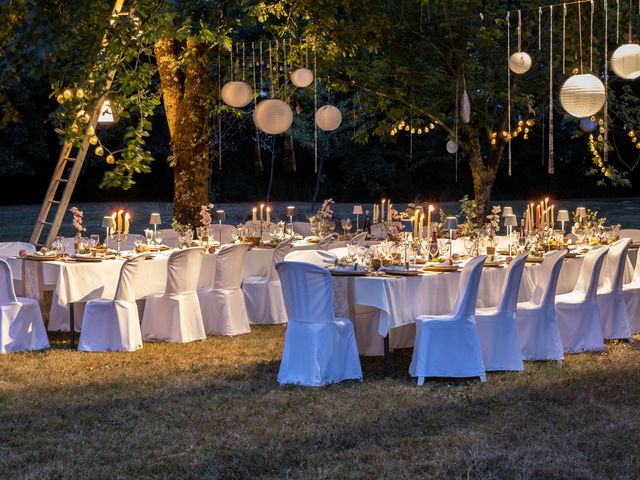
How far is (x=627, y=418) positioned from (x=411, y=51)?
34.5 ft

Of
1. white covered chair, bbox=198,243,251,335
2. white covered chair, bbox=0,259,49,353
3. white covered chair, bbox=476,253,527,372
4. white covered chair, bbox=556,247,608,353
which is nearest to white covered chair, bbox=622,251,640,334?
white covered chair, bbox=556,247,608,353

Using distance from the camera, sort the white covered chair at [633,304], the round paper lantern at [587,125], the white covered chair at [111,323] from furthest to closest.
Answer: the round paper lantern at [587,125] → the white covered chair at [633,304] → the white covered chair at [111,323]

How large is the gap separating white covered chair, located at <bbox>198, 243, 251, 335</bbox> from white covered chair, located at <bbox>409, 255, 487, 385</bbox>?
2.86 metres

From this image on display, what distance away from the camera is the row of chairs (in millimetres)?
7164

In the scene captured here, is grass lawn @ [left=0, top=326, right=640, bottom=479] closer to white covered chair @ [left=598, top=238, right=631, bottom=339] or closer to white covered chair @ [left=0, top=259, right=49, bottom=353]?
white covered chair @ [left=0, top=259, right=49, bottom=353]

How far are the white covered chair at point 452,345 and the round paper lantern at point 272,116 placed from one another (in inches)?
169

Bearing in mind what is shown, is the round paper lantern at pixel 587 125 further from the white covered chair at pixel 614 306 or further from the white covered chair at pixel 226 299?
the white covered chair at pixel 226 299

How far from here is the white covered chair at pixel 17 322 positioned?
8.52 meters

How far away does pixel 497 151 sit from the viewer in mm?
15992

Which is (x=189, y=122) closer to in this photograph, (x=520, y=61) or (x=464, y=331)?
(x=520, y=61)

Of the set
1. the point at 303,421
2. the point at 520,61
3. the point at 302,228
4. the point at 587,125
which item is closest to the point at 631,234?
the point at 520,61

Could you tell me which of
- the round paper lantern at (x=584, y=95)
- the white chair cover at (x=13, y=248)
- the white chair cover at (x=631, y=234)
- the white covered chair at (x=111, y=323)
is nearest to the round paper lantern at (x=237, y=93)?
the white chair cover at (x=13, y=248)

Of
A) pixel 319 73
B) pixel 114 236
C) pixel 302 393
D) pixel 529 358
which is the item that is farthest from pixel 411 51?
pixel 302 393

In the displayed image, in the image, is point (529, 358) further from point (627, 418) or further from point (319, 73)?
point (319, 73)
